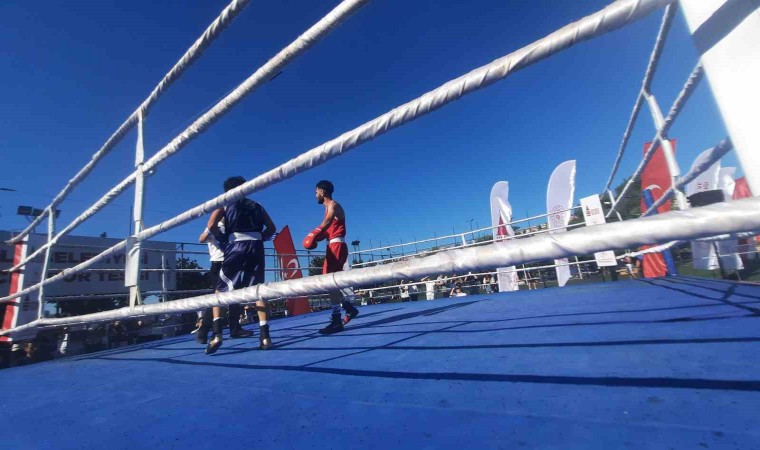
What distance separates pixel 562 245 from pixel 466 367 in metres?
0.91

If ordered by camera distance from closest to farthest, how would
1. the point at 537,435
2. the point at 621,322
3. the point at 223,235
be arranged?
the point at 537,435, the point at 621,322, the point at 223,235

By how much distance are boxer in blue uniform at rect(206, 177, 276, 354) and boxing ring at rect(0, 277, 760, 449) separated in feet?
1.08

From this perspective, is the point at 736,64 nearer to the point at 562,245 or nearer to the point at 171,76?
the point at 562,245

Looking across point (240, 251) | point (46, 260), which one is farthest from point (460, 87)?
point (46, 260)

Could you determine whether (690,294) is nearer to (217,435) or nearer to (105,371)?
(217,435)

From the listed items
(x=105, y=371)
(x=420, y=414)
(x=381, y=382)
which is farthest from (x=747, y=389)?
(x=105, y=371)

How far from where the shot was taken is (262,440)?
2.78ft

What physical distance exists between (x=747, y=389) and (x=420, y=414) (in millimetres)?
871

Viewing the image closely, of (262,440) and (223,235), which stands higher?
(223,235)

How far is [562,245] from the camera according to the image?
0.60 meters

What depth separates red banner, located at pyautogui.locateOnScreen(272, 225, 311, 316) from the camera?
22.5 ft

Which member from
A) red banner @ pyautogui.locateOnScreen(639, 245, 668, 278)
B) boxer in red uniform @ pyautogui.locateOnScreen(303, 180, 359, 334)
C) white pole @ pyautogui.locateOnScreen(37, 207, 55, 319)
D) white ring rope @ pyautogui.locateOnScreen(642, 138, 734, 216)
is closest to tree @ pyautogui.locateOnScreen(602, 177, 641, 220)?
white ring rope @ pyautogui.locateOnScreen(642, 138, 734, 216)

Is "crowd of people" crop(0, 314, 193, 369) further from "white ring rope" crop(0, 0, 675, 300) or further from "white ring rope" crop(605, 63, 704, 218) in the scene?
"white ring rope" crop(605, 63, 704, 218)

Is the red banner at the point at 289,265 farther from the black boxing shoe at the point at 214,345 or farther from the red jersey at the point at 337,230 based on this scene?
the black boxing shoe at the point at 214,345
